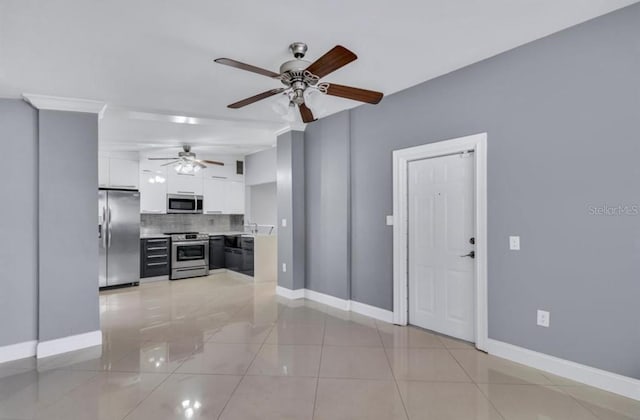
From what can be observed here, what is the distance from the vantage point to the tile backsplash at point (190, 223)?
7094mm

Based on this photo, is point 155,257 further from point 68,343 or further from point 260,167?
point 68,343

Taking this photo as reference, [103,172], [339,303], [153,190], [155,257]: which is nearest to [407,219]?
[339,303]

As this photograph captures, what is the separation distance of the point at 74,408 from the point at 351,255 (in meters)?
3.11

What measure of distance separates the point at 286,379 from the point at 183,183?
18.2 ft

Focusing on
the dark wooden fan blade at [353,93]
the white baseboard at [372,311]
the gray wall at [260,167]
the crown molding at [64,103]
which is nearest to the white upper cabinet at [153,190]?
the gray wall at [260,167]

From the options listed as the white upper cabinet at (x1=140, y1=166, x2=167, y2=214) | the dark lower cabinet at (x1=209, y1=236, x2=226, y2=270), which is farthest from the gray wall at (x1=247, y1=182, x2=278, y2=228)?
the white upper cabinet at (x1=140, y1=166, x2=167, y2=214)

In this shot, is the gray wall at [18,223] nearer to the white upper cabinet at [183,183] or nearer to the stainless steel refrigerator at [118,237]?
the stainless steel refrigerator at [118,237]

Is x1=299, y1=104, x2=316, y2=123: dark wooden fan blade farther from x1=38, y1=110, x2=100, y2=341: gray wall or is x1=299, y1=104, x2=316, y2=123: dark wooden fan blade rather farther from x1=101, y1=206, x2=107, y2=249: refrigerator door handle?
x1=101, y1=206, x2=107, y2=249: refrigerator door handle

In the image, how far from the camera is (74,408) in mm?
2246

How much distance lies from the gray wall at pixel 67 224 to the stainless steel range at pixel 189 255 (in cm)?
308

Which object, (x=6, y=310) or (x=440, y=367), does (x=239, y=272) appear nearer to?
(x=6, y=310)

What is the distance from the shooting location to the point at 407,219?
378 cm

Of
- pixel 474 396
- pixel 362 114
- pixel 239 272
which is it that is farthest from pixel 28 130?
pixel 474 396

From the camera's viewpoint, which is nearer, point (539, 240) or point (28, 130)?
point (539, 240)
